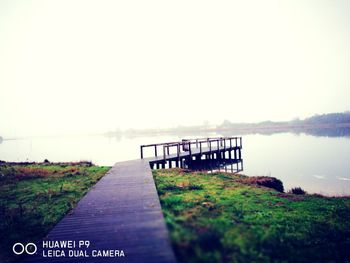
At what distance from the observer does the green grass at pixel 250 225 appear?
267 cm

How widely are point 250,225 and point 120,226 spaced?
3740 millimetres

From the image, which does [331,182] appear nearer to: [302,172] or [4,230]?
[302,172]

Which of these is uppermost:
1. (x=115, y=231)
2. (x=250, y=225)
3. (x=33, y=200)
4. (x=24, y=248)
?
(x=115, y=231)

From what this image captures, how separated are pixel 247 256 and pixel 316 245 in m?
4.45

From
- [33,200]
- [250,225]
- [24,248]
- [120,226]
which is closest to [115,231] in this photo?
[120,226]

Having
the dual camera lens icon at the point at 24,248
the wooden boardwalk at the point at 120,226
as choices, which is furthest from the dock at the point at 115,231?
the dual camera lens icon at the point at 24,248

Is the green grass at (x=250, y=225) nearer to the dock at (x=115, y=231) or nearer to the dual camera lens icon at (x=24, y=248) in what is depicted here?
the dock at (x=115, y=231)

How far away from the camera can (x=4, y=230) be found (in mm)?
8398

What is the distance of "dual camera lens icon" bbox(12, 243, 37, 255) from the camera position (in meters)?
6.48

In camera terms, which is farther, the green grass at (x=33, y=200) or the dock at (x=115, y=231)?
the green grass at (x=33, y=200)

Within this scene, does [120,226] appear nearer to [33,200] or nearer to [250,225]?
[250,225]

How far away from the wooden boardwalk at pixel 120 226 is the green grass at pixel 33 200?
135 centimetres

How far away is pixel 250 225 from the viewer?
7285mm

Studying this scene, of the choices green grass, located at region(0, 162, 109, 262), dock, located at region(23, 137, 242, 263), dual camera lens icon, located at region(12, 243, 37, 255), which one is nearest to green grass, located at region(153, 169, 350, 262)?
dock, located at region(23, 137, 242, 263)
